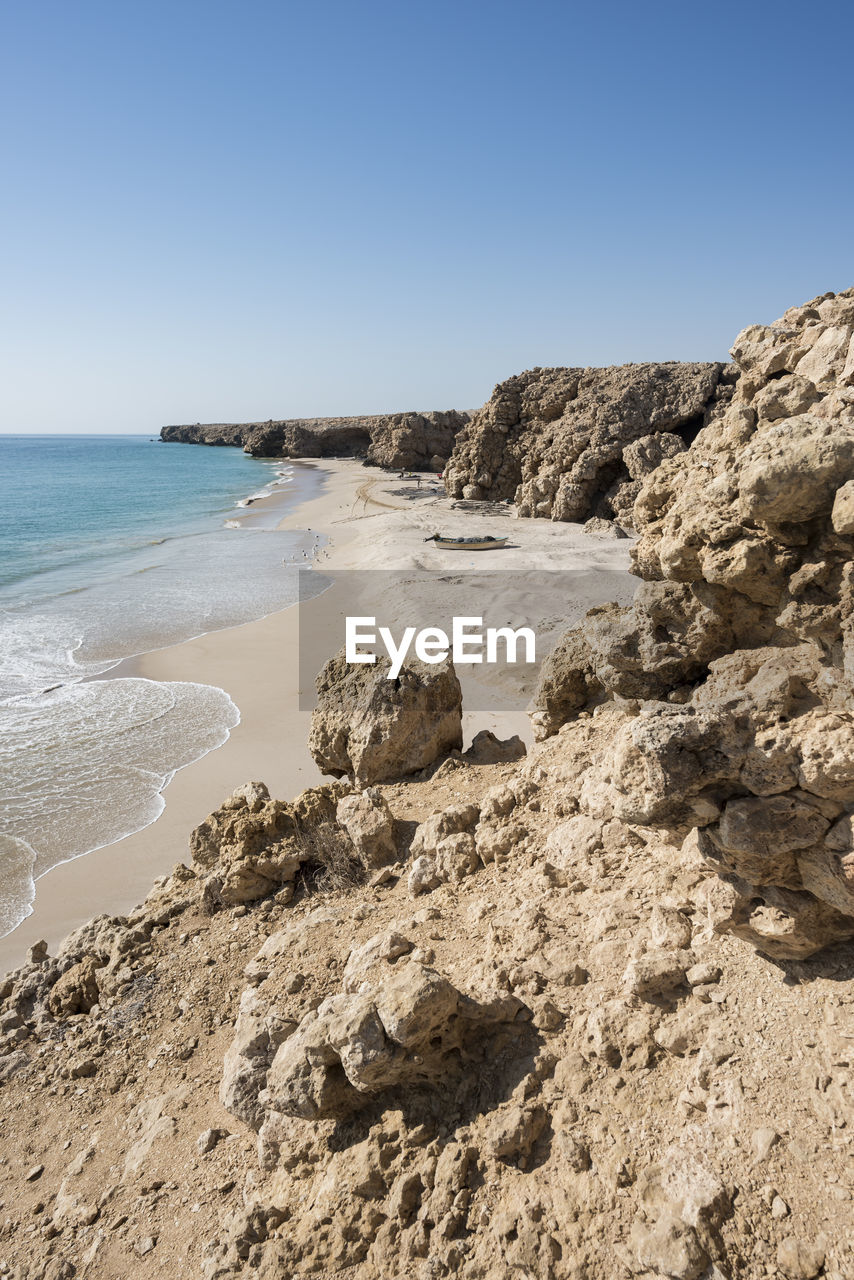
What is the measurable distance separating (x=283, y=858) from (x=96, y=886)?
9.93 ft

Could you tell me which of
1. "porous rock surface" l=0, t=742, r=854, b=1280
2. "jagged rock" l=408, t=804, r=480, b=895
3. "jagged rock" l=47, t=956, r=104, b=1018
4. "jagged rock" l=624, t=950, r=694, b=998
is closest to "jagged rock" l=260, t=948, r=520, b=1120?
"porous rock surface" l=0, t=742, r=854, b=1280

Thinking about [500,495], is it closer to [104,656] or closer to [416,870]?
[104,656]

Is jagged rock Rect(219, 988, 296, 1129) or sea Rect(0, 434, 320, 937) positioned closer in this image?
jagged rock Rect(219, 988, 296, 1129)

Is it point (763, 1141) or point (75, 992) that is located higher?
point (763, 1141)

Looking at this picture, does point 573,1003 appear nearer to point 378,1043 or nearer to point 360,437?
point 378,1043

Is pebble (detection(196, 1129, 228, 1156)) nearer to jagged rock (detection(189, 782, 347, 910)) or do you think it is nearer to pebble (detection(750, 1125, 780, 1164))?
jagged rock (detection(189, 782, 347, 910))

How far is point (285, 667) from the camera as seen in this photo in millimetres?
13547

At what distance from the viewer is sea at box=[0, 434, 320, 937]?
8.54 metres

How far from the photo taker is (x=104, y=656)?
1516 cm

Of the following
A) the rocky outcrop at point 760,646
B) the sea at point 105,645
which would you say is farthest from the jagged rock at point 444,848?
the sea at point 105,645

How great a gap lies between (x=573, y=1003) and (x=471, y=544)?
1942cm

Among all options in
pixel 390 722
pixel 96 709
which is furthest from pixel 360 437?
pixel 390 722

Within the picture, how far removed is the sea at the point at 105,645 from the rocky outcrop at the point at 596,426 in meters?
9.26

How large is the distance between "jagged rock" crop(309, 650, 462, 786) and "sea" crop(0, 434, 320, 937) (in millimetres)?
3334
